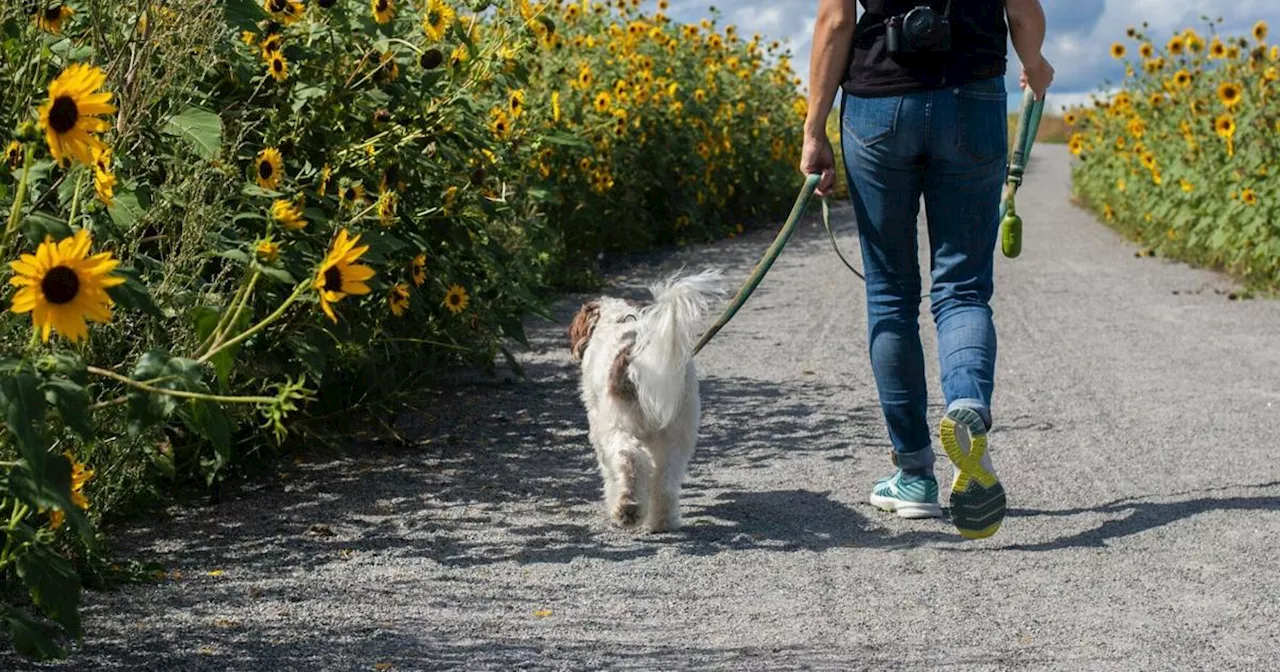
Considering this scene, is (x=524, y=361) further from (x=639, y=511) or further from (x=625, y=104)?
(x=625, y=104)

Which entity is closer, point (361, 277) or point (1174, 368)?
point (361, 277)

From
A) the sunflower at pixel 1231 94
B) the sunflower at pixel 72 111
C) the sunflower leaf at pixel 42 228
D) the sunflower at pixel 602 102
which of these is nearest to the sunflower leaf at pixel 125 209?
the sunflower leaf at pixel 42 228

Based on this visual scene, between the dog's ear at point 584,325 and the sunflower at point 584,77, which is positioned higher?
the sunflower at point 584,77

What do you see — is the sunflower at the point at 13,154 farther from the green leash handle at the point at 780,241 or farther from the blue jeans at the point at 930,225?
the blue jeans at the point at 930,225

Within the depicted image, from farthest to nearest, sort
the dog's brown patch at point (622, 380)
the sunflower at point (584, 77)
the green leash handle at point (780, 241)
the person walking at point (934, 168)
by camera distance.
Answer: the sunflower at point (584, 77), the green leash handle at point (780, 241), the dog's brown patch at point (622, 380), the person walking at point (934, 168)

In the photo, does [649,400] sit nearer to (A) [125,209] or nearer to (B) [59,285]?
(A) [125,209]

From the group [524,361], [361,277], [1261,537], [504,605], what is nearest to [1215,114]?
[524,361]

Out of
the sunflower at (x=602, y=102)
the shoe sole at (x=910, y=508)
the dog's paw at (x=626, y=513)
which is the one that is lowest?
the shoe sole at (x=910, y=508)

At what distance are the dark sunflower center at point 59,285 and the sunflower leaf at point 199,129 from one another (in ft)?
5.18

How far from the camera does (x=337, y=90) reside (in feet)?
16.7

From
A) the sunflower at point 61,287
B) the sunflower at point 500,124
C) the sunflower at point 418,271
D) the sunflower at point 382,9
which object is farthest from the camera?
the sunflower at point 500,124

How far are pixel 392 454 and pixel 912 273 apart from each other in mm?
2182

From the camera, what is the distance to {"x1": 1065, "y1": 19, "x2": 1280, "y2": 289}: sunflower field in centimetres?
1030

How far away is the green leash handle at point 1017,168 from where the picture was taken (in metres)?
4.92
